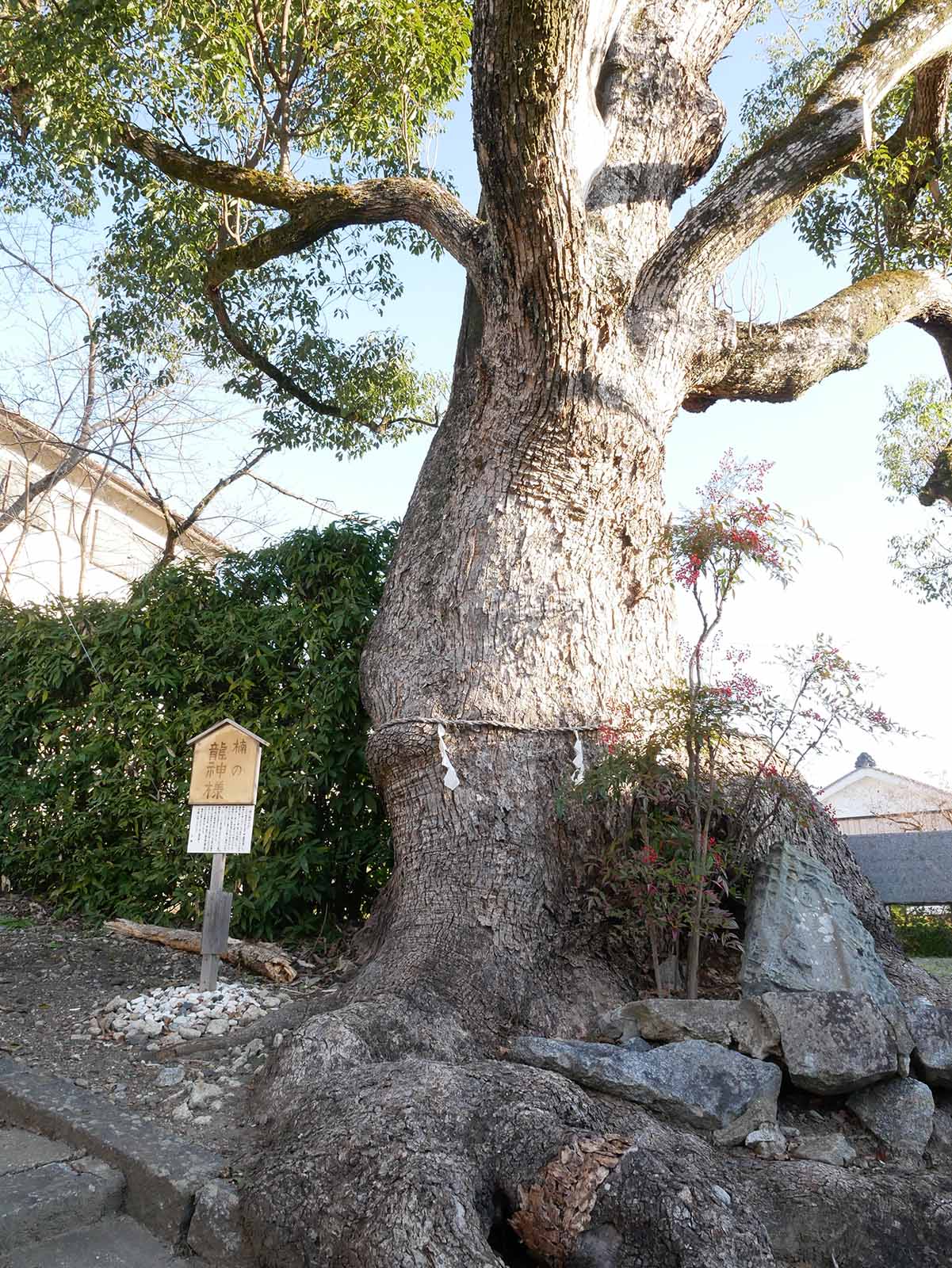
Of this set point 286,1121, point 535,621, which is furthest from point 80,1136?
point 535,621

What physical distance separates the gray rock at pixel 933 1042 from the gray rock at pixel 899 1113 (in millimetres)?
96

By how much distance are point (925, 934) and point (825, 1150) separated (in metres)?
5.68

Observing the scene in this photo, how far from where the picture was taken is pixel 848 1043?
133 inches

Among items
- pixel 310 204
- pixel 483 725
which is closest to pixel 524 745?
pixel 483 725

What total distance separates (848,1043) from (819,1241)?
92 cm

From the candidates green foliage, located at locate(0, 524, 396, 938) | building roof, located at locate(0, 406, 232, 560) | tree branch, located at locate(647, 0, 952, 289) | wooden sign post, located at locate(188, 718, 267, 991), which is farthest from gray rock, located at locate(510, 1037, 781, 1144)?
building roof, located at locate(0, 406, 232, 560)

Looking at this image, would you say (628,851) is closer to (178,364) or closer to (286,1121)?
(286,1121)

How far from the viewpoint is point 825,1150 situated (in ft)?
10.3

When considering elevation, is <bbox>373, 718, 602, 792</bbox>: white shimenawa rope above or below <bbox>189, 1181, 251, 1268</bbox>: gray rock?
above

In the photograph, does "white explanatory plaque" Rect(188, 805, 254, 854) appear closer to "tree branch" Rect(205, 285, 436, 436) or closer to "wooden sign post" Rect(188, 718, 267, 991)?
"wooden sign post" Rect(188, 718, 267, 991)

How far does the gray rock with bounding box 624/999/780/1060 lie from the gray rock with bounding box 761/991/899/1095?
57 mm

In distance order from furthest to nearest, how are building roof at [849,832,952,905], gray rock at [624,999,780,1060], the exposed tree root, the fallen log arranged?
1. building roof at [849,832,952,905]
2. the fallen log
3. gray rock at [624,999,780,1060]
4. the exposed tree root

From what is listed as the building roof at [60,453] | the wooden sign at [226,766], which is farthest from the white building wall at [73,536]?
the wooden sign at [226,766]

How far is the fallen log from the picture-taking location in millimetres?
4855
